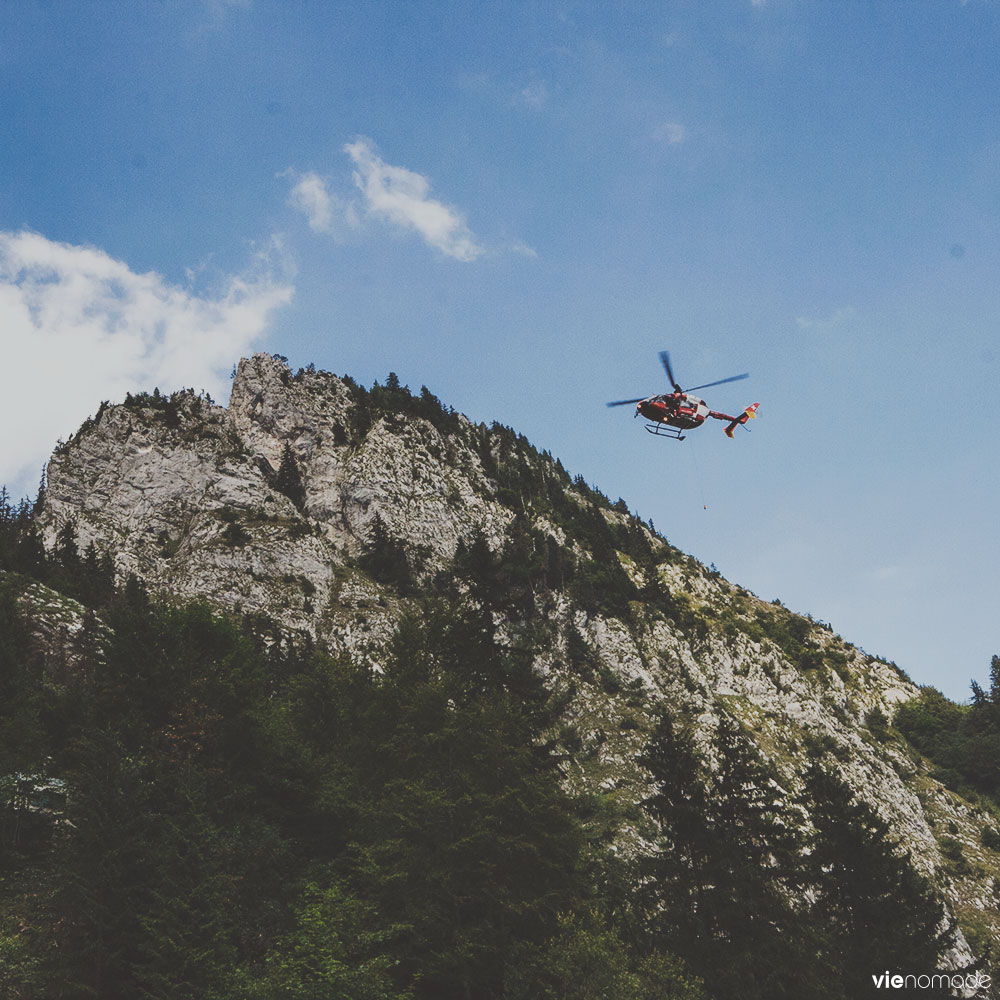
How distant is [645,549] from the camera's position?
126938mm

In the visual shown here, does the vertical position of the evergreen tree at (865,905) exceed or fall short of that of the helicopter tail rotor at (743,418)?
it falls short

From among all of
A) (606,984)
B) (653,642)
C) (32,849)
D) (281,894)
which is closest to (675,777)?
(606,984)

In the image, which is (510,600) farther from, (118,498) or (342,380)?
(342,380)

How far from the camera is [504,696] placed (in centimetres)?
3212

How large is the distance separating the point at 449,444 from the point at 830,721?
73110 mm

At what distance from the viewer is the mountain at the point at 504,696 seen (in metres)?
24.0

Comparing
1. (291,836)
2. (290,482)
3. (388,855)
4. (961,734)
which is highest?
(290,482)

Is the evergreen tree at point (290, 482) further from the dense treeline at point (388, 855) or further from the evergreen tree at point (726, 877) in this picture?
the evergreen tree at point (726, 877)

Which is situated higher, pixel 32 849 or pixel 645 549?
pixel 645 549

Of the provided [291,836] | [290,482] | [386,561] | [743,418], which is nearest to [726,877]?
[291,836]

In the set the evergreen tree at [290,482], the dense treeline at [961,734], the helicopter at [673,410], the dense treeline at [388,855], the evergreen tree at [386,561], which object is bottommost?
the dense treeline at [961,734]

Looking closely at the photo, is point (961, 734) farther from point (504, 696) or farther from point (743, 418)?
point (504, 696)

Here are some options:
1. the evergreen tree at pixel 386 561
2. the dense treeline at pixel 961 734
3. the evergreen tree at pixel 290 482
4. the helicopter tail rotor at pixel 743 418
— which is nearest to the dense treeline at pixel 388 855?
the helicopter tail rotor at pixel 743 418

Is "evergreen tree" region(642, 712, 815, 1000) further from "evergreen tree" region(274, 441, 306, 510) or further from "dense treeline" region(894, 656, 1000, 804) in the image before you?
"dense treeline" region(894, 656, 1000, 804)
